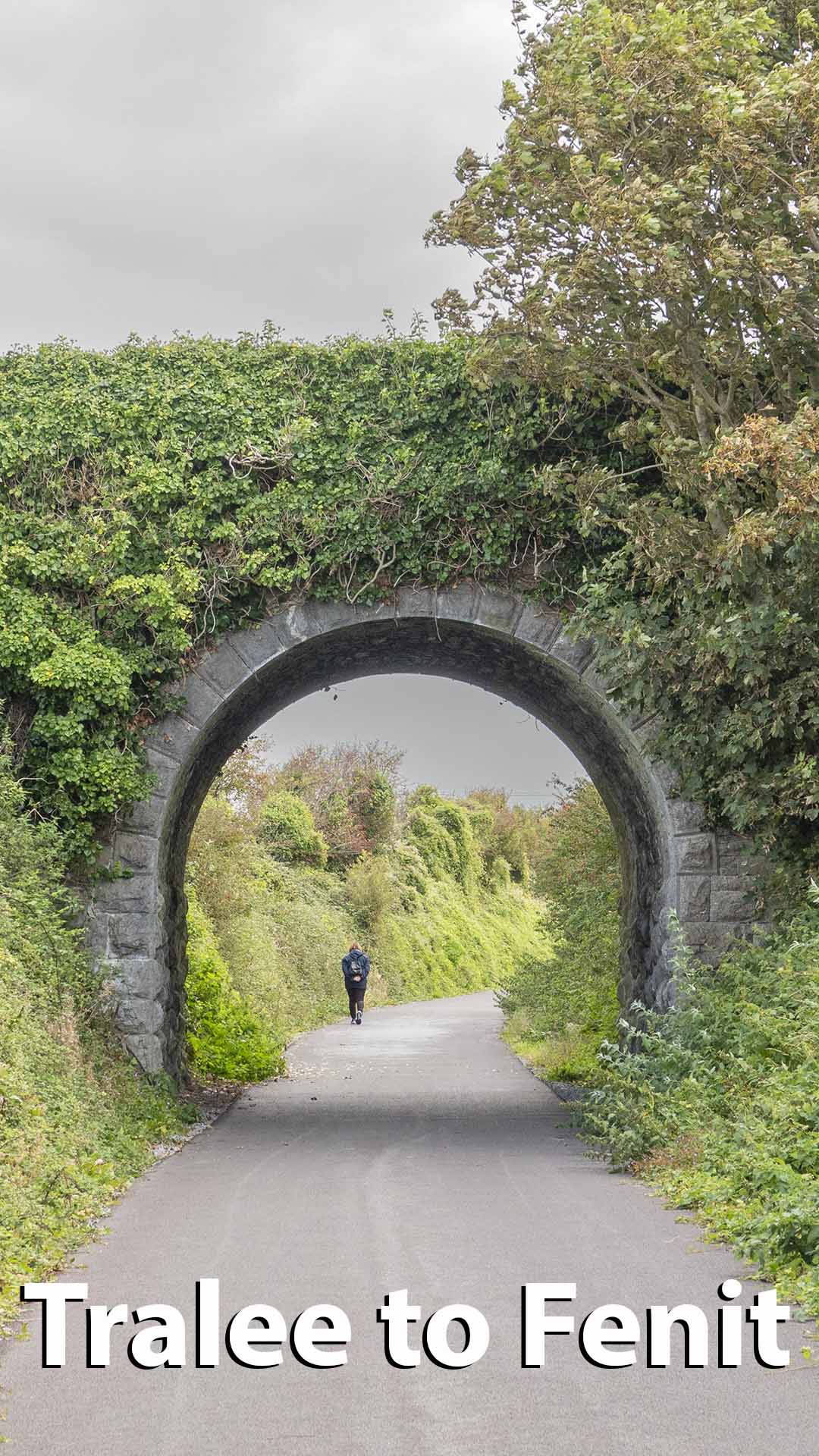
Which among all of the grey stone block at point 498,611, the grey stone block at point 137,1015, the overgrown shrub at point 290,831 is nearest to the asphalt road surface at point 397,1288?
the grey stone block at point 137,1015

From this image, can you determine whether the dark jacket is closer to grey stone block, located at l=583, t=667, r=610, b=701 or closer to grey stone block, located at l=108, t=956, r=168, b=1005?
grey stone block, located at l=108, t=956, r=168, b=1005

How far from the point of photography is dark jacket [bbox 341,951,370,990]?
28.9 m

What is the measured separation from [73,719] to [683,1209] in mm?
6584

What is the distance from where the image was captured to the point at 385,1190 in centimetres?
971

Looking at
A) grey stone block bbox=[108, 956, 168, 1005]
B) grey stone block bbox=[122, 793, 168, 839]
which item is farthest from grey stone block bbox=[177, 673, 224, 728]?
grey stone block bbox=[108, 956, 168, 1005]

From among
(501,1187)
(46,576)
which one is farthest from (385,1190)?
(46,576)

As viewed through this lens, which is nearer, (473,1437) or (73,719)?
(473,1437)

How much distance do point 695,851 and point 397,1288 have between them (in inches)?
280

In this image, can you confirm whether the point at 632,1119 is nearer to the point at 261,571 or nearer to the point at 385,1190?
the point at 385,1190

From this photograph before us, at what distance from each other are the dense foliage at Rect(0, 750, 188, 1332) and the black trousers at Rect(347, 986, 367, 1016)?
16.1 meters

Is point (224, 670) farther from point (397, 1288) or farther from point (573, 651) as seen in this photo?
point (397, 1288)

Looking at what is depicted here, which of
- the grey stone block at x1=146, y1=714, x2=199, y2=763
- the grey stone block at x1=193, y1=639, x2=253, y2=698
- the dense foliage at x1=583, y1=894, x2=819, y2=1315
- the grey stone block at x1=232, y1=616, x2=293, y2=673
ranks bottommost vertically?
the dense foliage at x1=583, y1=894, x2=819, y2=1315

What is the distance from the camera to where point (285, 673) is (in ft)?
48.8

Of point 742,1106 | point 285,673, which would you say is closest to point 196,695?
point 285,673
